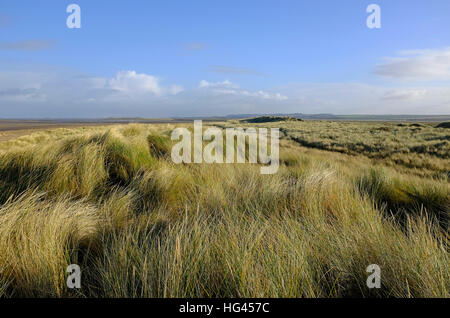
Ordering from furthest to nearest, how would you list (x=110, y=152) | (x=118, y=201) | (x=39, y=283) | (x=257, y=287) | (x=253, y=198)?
(x=110, y=152) → (x=253, y=198) → (x=118, y=201) → (x=39, y=283) → (x=257, y=287)

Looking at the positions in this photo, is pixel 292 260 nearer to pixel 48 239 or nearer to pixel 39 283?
pixel 39 283

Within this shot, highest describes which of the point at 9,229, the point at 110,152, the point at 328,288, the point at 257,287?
the point at 110,152

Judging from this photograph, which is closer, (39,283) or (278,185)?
(39,283)

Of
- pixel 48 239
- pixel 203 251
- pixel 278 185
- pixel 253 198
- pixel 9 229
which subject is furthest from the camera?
pixel 278 185

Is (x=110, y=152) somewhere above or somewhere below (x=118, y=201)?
above

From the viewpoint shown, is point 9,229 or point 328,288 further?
point 9,229

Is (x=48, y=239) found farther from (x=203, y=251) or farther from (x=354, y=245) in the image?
(x=354, y=245)

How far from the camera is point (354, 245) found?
178 centimetres

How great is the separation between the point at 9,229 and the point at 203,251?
62.0 inches

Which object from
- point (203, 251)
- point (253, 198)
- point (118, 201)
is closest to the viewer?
point (203, 251)

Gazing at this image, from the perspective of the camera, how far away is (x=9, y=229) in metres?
1.89
